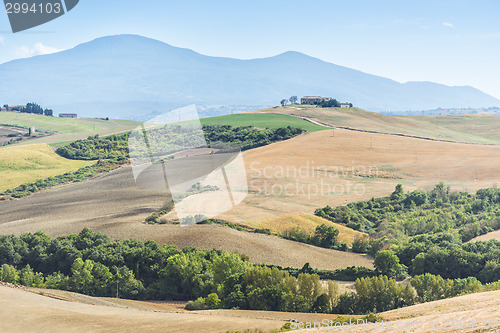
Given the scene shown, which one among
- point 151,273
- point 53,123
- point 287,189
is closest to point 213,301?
point 151,273

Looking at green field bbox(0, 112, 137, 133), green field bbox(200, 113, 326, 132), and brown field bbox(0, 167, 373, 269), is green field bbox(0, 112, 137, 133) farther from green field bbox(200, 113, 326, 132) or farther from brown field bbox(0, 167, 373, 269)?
brown field bbox(0, 167, 373, 269)

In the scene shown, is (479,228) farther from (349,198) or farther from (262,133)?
(262,133)

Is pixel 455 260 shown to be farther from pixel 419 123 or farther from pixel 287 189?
pixel 419 123

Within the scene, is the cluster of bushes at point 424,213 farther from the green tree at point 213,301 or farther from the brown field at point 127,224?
the green tree at point 213,301

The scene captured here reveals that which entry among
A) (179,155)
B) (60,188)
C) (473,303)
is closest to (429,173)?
(179,155)

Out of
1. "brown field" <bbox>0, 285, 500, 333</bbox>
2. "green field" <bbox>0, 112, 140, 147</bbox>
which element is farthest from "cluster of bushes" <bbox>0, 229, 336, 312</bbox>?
"green field" <bbox>0, 112, 140, 147</bbox>

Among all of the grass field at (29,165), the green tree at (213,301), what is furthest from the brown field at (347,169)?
the grass field at (29,165)
